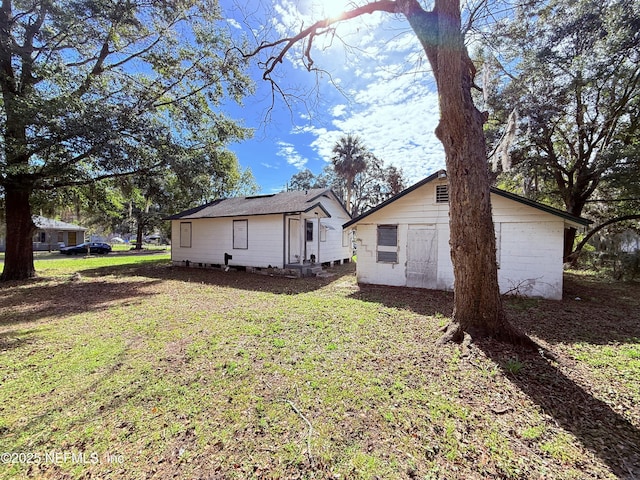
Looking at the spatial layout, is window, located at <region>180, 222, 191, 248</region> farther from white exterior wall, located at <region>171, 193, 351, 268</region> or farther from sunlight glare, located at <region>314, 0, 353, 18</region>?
sunlight glare, located at <region>314, 0, 353, 18</region>

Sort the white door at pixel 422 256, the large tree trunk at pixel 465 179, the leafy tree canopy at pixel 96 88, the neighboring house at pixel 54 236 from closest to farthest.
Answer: the large tree trunk at pixel 465 179
the leafy tree canopy at pixel 96 88
the white door at pixel 422 256
the neighboring house at pixel 54 236

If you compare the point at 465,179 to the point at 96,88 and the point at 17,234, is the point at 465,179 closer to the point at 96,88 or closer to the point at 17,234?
the point at 96,88

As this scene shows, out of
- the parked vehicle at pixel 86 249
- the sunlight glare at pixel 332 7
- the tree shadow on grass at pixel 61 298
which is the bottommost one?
the tree shadow on grass at pixel 61 298

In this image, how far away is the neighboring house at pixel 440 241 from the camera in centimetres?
743

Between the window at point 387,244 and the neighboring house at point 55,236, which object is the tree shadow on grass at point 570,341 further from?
the neighboring house at point 55,236

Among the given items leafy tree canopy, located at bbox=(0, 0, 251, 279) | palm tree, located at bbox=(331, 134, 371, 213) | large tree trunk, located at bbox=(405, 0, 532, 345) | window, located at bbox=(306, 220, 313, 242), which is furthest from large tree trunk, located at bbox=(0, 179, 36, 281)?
palm tree, located at bbox=(331, 134, 371, 213)

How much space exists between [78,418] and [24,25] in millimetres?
13585

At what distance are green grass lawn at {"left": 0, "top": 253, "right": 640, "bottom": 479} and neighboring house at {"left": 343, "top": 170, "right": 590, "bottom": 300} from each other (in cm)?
206

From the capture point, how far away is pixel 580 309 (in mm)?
6551

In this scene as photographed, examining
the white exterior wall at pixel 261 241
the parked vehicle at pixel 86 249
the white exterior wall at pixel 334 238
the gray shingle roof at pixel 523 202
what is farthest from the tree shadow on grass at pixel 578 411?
the parked vehicle at pixel 86 249

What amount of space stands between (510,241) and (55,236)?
40.8 m

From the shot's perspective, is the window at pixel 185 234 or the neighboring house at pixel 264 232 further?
the window at pixel 185 234

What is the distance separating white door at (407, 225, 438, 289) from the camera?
877 cm

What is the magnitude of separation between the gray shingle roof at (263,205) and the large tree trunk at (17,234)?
6.11m
